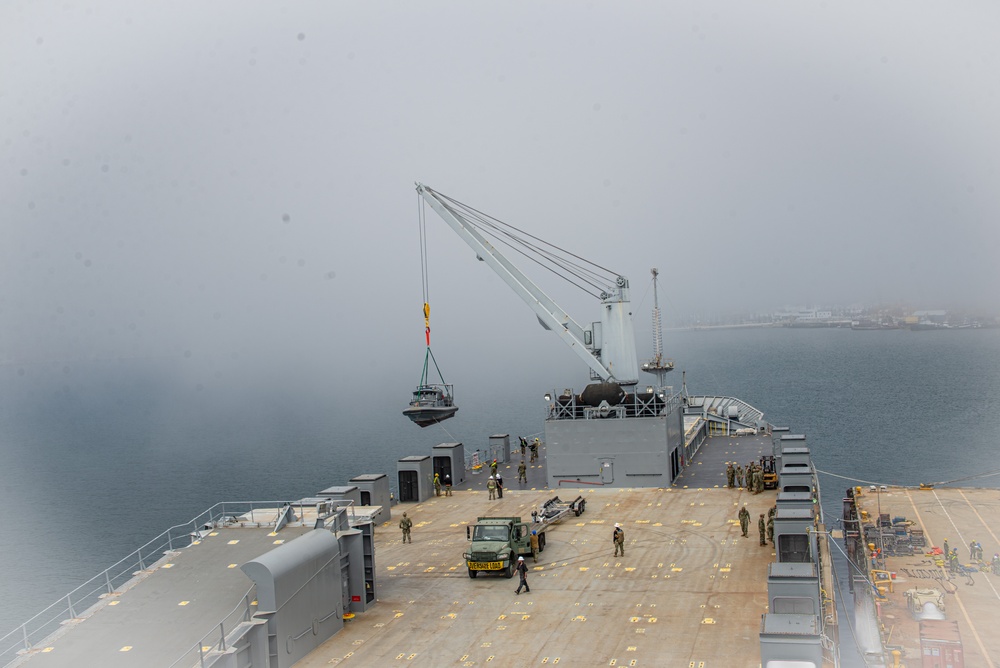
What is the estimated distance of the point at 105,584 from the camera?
105 feet

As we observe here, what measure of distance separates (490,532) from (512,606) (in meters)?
3.39

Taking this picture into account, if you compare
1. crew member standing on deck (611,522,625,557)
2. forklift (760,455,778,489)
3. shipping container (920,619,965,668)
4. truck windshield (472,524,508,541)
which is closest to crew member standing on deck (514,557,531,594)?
truck windshield (472,524,508,541)

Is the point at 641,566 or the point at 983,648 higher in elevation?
the point at 641,566

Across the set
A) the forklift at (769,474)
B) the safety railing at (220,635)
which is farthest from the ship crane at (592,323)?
the safety railing at (220,635)

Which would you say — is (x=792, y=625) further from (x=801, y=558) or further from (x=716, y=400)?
(x=716, y=400)

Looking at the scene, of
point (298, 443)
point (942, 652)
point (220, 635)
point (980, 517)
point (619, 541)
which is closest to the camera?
point (220, 635)

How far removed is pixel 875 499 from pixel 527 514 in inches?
1086

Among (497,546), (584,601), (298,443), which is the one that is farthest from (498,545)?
(298,443)

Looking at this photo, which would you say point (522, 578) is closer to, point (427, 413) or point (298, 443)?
point (427, 413)

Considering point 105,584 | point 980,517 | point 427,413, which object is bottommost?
point 980,517

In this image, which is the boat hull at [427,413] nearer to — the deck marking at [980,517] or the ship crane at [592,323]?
the ship crane at [592,323]

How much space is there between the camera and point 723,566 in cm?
2275

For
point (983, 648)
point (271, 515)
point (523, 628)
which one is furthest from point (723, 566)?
point (271, 515)

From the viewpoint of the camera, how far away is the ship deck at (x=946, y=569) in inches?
1075
